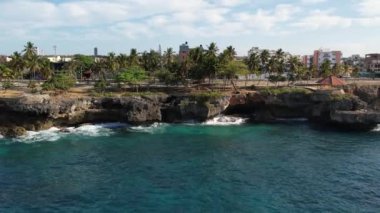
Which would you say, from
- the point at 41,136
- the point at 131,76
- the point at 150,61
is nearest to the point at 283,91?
the point at 131,76

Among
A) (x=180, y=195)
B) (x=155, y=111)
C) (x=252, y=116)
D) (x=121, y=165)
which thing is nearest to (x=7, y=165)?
(x=121, y=165)

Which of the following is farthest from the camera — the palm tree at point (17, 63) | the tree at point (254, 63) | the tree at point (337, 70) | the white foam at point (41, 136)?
the tree at point (337, 70)

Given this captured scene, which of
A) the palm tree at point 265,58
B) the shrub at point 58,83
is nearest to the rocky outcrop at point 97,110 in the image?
the shrub at point 58,83

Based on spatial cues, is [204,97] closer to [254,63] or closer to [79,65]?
[254,63]

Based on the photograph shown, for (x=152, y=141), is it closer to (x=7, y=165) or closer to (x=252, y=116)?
(x=7, y=165)

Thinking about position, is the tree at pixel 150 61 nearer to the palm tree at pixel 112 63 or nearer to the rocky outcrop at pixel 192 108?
the palm tree at pixel 112 63

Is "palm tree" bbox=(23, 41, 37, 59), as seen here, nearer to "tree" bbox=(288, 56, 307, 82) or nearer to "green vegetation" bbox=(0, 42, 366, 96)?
"green vegetation" bbox=(0, 42, 366, 96)
